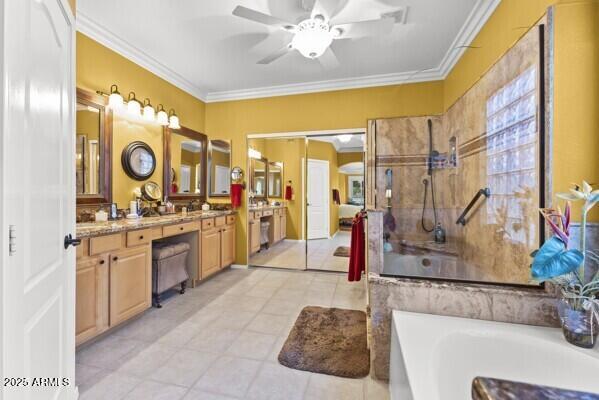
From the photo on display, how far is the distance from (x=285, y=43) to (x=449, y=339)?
2547mm

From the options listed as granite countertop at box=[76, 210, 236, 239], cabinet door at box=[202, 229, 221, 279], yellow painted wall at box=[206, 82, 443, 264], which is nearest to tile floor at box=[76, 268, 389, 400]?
cabinet door at box=[202, 229, 221, 279]

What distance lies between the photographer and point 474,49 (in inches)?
99.6

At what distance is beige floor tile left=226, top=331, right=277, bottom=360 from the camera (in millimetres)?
1889

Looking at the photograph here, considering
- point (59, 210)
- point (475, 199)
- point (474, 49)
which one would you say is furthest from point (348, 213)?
point (59, 210)

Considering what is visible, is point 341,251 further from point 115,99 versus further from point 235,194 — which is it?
point 115,99

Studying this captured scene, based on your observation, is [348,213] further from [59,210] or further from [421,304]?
[59,210]

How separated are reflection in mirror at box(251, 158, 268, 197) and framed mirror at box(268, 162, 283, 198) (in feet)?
0.55

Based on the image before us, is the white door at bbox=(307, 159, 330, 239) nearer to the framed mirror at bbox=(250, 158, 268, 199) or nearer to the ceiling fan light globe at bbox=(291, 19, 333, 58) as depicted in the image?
the framed mirror at bbox=(250, 158, 268, 199)

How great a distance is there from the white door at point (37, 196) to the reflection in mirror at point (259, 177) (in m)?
3.34

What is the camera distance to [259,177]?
16.4 feet

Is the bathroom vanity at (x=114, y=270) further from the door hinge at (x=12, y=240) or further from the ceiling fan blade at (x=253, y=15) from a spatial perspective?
the ceiling fan blade at (x=253, y=15)

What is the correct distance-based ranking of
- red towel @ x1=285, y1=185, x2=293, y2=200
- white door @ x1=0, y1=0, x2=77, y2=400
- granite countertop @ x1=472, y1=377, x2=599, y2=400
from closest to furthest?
granite countertop @ x1=472, y1=377, x2=599, y2=400 < white door @ x1=0, y1=0, x2=77, y2=400 < red towel @ x1=285, y1=185, x2=293, y2=200

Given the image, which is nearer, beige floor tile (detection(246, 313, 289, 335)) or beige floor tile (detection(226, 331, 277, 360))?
beige floor tile (detection(226, 331, 277, 360))

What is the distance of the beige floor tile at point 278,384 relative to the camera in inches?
59.5
